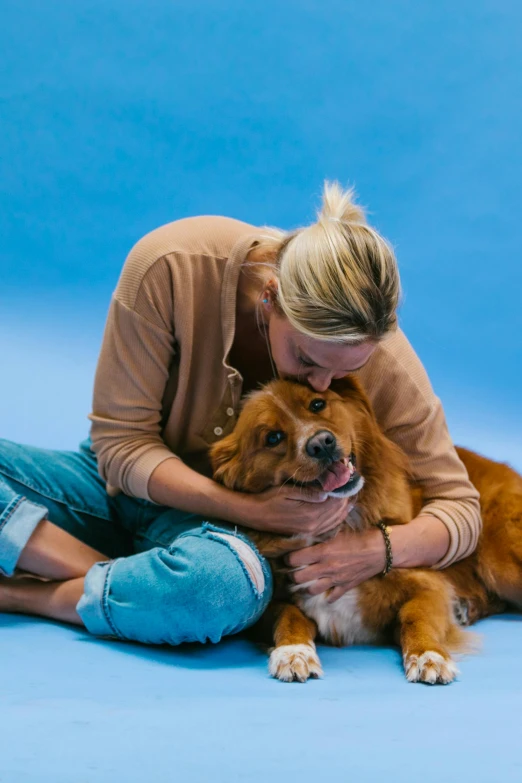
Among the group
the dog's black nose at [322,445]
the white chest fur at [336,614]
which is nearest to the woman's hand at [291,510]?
the dog's black nose at [322,445]

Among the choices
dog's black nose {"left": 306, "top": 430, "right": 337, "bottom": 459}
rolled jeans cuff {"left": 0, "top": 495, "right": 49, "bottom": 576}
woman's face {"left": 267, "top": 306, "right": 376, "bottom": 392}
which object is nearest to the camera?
woman's face {"left": 267, "top": 306, "right": 376, "bottom": 392}

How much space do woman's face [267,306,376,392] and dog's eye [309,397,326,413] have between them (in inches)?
1.4

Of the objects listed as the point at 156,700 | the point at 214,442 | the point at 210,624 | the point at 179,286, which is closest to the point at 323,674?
the point at 210,624

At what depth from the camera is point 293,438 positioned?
8.77 feet

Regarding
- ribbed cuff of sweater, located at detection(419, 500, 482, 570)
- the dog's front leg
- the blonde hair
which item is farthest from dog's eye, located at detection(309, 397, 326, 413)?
the dog's front leg

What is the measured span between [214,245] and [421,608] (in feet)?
4.22

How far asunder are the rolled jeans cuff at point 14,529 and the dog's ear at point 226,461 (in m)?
0.57

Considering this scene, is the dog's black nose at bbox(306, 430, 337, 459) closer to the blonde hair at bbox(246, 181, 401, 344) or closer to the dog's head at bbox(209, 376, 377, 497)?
the dog's head at bbox(209, 376, 377, 497)

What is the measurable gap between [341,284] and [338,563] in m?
0.91

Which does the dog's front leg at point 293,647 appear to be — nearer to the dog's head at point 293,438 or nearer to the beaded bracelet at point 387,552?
the beaded bracelet at point 387,552

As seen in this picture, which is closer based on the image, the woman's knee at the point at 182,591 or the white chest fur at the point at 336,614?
the woman's knee at the point at 182,591

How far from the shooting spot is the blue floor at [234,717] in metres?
1.73

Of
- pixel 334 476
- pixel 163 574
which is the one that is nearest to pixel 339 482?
pixel 334 476

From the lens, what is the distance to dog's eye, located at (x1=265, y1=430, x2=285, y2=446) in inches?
107
